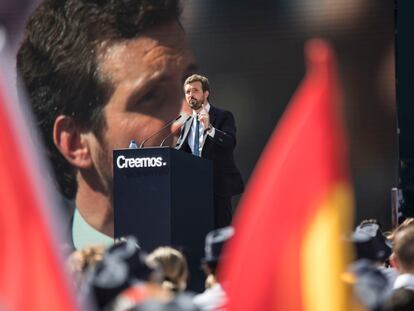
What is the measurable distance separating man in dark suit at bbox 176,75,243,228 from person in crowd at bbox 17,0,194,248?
77.1 inches

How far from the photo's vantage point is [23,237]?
146 inches

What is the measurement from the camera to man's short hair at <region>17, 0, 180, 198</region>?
1227 cm

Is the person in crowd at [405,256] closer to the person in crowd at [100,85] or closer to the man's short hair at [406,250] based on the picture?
the man's short hair at [406,250]

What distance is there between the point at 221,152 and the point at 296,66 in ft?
8.06

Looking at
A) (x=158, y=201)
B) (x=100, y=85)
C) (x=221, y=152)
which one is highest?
(x=100, y=85)

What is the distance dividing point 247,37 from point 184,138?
2.93 m

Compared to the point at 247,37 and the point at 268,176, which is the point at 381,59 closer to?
the point at 247,37

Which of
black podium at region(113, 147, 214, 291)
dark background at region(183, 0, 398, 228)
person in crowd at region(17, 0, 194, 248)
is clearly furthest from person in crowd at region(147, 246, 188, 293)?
person in crowd at region(17, 0, 194, 248)

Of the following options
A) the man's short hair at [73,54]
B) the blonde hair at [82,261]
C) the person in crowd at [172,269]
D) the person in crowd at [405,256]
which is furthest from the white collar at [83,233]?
the person in crowd at [405,256]

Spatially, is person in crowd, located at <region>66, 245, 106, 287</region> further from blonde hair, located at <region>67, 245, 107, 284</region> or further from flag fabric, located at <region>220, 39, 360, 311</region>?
flag fabric, located at <region>220, 39, 360, 311</region>

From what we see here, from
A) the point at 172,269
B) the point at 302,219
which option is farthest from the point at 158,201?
the point at 302,219

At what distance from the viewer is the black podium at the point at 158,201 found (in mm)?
8406

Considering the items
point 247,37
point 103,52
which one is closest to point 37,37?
point 103,52

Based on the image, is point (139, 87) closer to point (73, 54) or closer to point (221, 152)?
point (73, 54)
